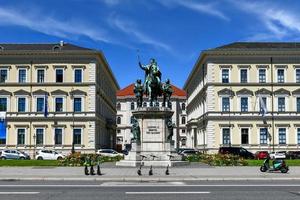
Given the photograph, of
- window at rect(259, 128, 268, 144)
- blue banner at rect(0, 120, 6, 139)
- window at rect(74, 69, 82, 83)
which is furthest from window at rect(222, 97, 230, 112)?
blue banner at rect(0, 120, 6, 139)

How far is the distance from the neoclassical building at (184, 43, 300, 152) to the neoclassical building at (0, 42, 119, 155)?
1875cm

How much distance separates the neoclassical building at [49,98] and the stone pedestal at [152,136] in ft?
131

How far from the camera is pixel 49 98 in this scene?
77.1 meters

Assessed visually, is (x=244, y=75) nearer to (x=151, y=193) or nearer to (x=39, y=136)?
(x=39, y=136)

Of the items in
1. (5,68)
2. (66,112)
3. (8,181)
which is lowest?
(8,181)

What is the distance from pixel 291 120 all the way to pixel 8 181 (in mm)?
60573

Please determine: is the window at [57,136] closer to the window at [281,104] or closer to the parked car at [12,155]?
the parked car at [12,155]

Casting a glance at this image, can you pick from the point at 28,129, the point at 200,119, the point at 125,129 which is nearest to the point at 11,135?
the point at 28,129

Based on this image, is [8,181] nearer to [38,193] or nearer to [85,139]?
[38,193]

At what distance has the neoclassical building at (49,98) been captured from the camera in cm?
7594

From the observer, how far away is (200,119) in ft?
294

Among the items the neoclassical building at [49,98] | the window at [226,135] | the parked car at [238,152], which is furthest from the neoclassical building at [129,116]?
the parked car at [238,152]

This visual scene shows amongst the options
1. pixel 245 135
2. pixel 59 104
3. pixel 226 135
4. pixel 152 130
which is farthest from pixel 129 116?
pixel 152 130

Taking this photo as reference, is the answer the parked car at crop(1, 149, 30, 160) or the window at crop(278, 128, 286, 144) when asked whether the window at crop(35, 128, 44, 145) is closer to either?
the parked car at crop(1, 149, 30, 160)
